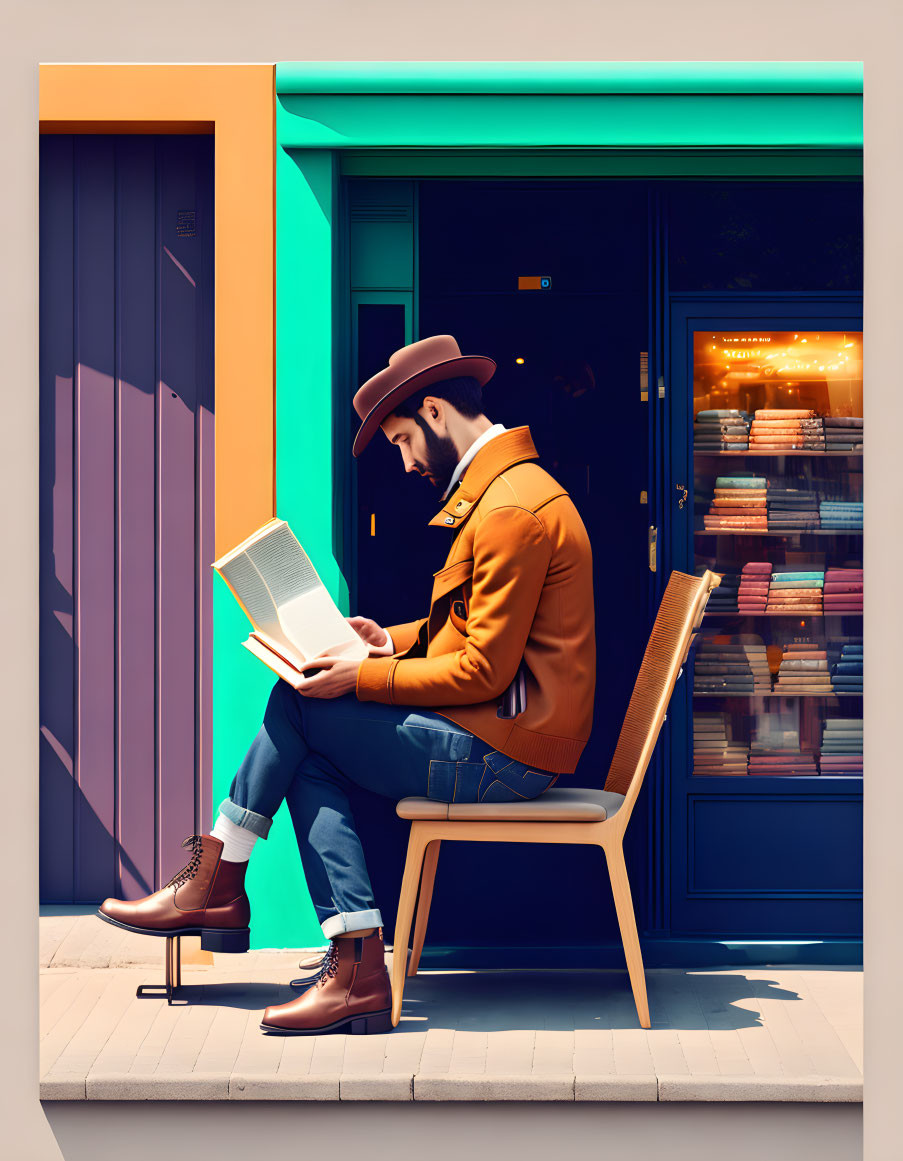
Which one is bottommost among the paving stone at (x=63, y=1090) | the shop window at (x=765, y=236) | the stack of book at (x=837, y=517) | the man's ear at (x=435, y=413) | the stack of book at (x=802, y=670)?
the paving stone at (x=63, y=1090)

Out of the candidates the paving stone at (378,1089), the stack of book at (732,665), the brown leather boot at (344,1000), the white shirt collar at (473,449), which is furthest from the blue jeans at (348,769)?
the stack of book at (732,665)

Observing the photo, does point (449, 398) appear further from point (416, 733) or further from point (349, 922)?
point (349, 922)

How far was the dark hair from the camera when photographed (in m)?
3.55

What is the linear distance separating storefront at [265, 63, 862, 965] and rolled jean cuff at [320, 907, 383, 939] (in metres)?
0.79

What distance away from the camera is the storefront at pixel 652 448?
13.2ft

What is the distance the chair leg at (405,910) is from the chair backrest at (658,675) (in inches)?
22.8

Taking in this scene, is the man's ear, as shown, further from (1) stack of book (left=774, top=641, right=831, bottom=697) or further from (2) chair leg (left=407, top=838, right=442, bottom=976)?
(1) stack of book (left=774, top=641, right=831, bottom=697)

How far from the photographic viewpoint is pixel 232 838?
3.39m

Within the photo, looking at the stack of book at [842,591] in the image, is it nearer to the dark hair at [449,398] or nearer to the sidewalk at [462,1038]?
the sidewalk at [462,1038]

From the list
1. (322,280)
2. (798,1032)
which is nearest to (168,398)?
(322,280)

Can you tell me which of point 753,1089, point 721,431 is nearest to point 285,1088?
point 753,1089

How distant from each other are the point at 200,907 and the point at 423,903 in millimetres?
752

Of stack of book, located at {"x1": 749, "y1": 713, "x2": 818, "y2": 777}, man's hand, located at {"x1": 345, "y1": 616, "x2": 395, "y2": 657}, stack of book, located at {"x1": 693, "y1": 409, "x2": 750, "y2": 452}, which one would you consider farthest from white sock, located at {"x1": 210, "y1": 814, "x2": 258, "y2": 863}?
stack of book, located at {"x1": 693, "y1": 409, "x2": 750, "y2": 452}

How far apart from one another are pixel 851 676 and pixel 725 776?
0.58m
